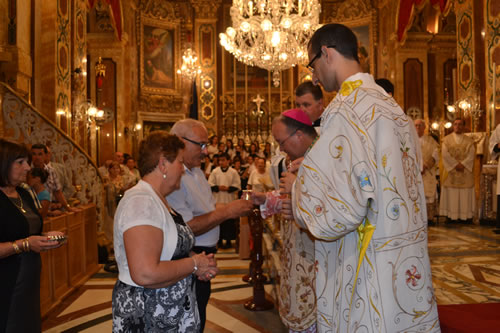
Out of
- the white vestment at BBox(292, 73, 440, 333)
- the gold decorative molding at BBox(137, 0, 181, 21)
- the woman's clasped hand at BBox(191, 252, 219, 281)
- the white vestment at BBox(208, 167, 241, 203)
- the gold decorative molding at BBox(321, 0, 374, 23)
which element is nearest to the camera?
the white vestment at BBox(292, 73, 440, 333)

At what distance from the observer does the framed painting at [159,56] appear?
56.1ft

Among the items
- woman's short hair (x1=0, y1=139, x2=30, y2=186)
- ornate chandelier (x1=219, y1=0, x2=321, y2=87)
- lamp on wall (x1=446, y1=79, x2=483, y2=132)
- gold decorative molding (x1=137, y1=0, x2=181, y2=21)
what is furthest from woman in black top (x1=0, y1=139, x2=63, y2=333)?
gold decorative molding (x1=137, y1=0, x2=181, y2=21)

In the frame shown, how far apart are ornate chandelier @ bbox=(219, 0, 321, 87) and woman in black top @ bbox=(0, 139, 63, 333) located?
650 centimetres

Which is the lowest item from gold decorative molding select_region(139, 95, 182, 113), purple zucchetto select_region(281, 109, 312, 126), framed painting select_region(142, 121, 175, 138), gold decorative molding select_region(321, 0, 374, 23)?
purple zucchetto select_region(281, 109, 312, 126)

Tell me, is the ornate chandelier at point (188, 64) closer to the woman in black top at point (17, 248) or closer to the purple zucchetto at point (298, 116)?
the woman in black top at point (17, 248)

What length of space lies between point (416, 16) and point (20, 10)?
38.5ft

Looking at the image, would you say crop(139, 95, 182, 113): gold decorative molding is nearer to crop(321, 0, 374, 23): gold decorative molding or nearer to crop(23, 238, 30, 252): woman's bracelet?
crop(321, 0, 374, 23): gold decorative molding

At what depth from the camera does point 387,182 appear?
1401mm

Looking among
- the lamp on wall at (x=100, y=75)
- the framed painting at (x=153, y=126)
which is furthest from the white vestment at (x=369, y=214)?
the framed painting at (x=153, y=126)

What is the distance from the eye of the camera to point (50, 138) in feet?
18.3

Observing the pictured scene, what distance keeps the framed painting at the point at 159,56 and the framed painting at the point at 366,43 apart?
729 cm

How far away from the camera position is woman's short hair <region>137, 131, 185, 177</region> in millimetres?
2012

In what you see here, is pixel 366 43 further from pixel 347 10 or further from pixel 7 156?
pixel 7 156

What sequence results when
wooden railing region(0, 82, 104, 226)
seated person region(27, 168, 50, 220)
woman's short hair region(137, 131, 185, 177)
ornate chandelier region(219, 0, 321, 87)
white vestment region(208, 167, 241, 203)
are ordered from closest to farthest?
woman's short hair region(137, 131, 185, 177)
seated person region(27, 168, 50, 220)
wooden railing region(0, 82, 104, 226)
ornate chandelier region(219, 0, 321, 87)
white vestment region(208, 167, 241, 203)
